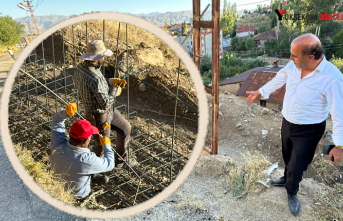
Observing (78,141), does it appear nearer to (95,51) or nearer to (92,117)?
(92,117)

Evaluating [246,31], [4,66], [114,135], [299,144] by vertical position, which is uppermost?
[246,31]

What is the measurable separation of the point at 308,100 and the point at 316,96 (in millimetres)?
54

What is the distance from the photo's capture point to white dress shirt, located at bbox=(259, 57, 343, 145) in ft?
5.49

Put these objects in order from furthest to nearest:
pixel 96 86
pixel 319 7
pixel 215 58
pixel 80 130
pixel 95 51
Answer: pixel 319 7
pixel 215 58
pixel 96 86
pixel 95 51
pixel 80 130

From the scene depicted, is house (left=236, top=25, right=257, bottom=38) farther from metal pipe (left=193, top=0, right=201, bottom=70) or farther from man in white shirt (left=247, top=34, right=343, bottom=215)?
man in white shirt (left=247, top=34, right=343, bottom=215)

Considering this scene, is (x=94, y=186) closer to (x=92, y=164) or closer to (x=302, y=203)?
(x=92, y=164)

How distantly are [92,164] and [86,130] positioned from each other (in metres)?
0.25

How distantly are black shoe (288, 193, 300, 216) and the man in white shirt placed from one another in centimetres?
22

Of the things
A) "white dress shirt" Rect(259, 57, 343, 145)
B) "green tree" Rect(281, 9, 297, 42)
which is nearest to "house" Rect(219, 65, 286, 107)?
"white dress shirt" Rect(259, 57, 343, 145)

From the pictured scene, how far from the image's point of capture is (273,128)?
199 inches

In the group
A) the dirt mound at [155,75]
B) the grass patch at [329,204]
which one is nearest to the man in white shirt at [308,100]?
the grass patch at [329,204]

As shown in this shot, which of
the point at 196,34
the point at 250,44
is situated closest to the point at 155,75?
the point at 196,34

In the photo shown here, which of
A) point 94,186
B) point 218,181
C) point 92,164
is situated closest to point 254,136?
point 218,181

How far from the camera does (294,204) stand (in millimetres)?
2219
